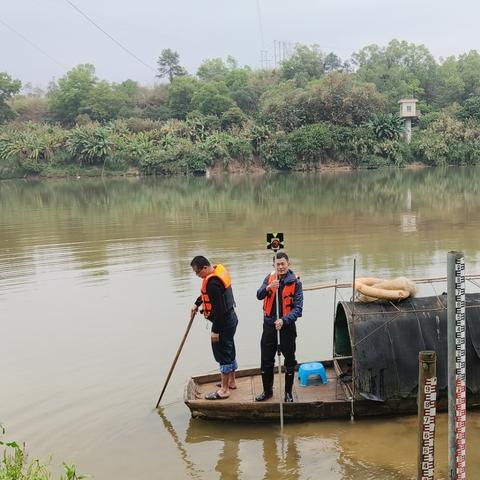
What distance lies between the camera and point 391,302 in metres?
7.75

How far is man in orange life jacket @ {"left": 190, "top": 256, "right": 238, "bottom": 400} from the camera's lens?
24.7 feet

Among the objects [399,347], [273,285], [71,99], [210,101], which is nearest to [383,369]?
[399,347]

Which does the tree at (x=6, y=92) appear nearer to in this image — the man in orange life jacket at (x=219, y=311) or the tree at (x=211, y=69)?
the tree at (x=211, y=69)

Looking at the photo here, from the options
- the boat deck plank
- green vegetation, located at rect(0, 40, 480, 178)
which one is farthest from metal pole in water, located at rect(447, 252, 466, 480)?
green vegetation, located at rect(0, 40, 480, 178)

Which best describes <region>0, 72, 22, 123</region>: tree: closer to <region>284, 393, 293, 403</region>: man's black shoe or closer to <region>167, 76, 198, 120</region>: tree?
<region>167, 76, 198, 120</region>: tree

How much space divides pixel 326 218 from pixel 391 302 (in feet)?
60.5

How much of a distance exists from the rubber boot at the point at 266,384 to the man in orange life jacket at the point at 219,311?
1.40 ft

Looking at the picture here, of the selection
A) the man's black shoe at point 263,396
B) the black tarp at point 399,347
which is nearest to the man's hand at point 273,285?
the black tarp at point 399,347

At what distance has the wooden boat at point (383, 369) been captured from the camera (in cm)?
740

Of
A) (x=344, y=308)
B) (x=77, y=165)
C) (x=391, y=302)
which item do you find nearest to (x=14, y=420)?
(x=344, y=308)

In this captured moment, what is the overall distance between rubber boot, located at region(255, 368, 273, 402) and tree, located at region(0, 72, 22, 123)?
8778cm

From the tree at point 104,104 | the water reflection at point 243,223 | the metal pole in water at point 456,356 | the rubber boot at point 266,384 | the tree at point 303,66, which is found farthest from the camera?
the tree at point 303,66

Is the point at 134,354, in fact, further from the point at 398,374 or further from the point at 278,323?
the point at 398,374

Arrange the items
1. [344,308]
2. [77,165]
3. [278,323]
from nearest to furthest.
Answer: [278,323], [344,308], [77,165]
